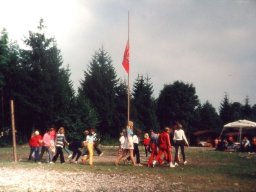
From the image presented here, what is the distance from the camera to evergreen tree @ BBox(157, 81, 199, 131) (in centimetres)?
8512

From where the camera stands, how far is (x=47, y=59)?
176 ft

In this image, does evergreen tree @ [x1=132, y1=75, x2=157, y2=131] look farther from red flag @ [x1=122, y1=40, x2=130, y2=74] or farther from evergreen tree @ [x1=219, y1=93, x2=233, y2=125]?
red flag @ [x1=122, y1=40, x2=130, y2=74]

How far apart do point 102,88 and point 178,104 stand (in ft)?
77.5

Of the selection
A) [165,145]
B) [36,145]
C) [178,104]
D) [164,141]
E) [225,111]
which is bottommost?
[36,145]

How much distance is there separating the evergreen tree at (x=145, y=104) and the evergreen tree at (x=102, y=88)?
6.87 m

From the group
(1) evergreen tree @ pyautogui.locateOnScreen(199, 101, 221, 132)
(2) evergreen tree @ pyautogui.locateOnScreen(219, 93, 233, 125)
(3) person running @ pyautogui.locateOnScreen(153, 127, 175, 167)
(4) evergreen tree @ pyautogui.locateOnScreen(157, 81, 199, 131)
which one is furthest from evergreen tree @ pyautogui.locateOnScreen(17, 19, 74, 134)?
(2) evergreen tree @ pyautogui.locateOnScreen(219, 93, 233, 125)

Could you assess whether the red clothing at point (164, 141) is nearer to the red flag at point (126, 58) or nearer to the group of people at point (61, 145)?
the group of people at point (61, 145)

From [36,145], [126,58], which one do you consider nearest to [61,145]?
[36,145]

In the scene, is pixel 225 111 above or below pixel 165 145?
above

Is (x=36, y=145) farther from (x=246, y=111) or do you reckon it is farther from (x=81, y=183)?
(x=246, y=111)

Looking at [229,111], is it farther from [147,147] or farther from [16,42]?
[147,147]

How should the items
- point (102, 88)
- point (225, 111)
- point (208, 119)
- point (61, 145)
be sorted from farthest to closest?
1. point (225, 111)
2. point (208, 119)
3. point (102, 88)
4. point (61, 145)

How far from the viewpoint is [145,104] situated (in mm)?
74625

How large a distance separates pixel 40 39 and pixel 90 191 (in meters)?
45.2
